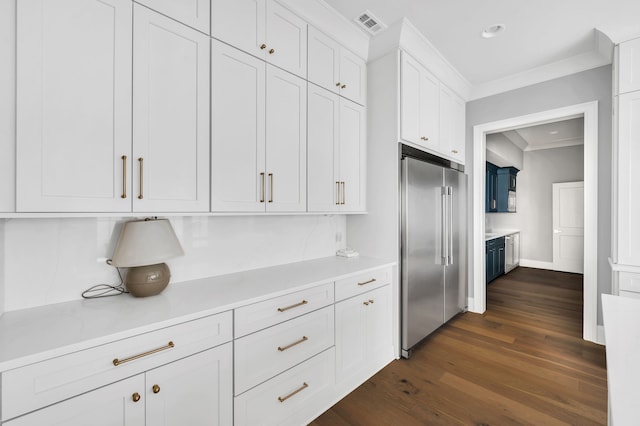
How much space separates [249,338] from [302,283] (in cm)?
44

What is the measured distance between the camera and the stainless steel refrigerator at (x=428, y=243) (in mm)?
2490

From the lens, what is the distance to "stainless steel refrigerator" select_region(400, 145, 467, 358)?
2490 millimetres

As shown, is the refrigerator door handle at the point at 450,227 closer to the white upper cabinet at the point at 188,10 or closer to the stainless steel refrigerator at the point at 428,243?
the stainless steel refrigerator at the point at 428,243

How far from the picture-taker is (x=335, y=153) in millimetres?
2355

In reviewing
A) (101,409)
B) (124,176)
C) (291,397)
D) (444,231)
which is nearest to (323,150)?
(124,176)

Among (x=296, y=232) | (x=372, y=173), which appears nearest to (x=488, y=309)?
(x=372, y=173)

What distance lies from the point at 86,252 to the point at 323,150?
63.4 inches

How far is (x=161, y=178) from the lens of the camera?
143cm

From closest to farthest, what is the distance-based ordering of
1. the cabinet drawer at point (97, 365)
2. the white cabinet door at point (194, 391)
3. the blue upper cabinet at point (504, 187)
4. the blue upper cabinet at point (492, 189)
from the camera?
Answer: the cabinet drawer at point (97, 365) < the white cabinet door at point (194, 391) < the blue upper cabinet at point (492, 189) < the blue upper cabinet at point (504, 187)

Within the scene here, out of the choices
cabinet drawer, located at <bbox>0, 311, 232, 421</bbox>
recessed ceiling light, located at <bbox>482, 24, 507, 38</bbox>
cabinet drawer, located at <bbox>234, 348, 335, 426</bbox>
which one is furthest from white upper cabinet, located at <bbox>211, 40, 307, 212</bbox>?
recessed ceiling light, located at <bbox>482, 24, 507, 38</bbox>

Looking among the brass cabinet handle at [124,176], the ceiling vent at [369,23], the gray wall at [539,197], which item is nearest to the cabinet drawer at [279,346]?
the brass cabinet handle at [124,176]

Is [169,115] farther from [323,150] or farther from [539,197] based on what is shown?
[539,197]

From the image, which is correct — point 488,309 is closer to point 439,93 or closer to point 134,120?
point 439,93

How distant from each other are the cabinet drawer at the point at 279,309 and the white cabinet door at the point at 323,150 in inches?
25.2
